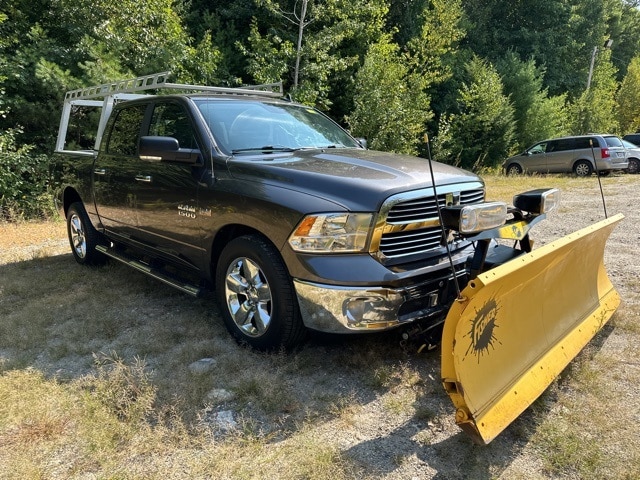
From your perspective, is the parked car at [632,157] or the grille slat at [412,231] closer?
the grille slat at [412,231]

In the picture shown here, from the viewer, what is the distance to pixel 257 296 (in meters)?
3.39

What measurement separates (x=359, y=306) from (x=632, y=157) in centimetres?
1915

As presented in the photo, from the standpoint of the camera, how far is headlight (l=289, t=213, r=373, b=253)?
2963 millimetres

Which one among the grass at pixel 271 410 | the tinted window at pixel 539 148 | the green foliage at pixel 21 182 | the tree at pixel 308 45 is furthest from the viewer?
the tinted window at pixel 539 148

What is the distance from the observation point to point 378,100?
16.5 metres

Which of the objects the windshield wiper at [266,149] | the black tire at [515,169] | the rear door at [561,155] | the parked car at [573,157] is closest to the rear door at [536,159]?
the parked car at [573,157]

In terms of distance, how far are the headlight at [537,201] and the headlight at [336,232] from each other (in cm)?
124

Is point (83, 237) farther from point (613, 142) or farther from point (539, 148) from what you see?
point (539, 148)

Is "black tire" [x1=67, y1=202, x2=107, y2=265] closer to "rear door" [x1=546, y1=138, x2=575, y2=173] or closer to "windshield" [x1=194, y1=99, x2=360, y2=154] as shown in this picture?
"windshield" [x1=194, y1=99, x2=360, y2=154]

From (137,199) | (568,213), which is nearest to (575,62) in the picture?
(568,213)

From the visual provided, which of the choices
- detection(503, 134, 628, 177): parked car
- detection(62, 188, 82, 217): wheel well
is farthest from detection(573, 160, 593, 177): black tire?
detection(62, 188, 82, 217): wheel well

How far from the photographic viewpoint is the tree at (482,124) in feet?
73.6

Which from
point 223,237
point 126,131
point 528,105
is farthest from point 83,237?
point 528,105

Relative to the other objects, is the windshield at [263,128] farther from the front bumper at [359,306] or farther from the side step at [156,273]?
the front bumper at [359,306]
